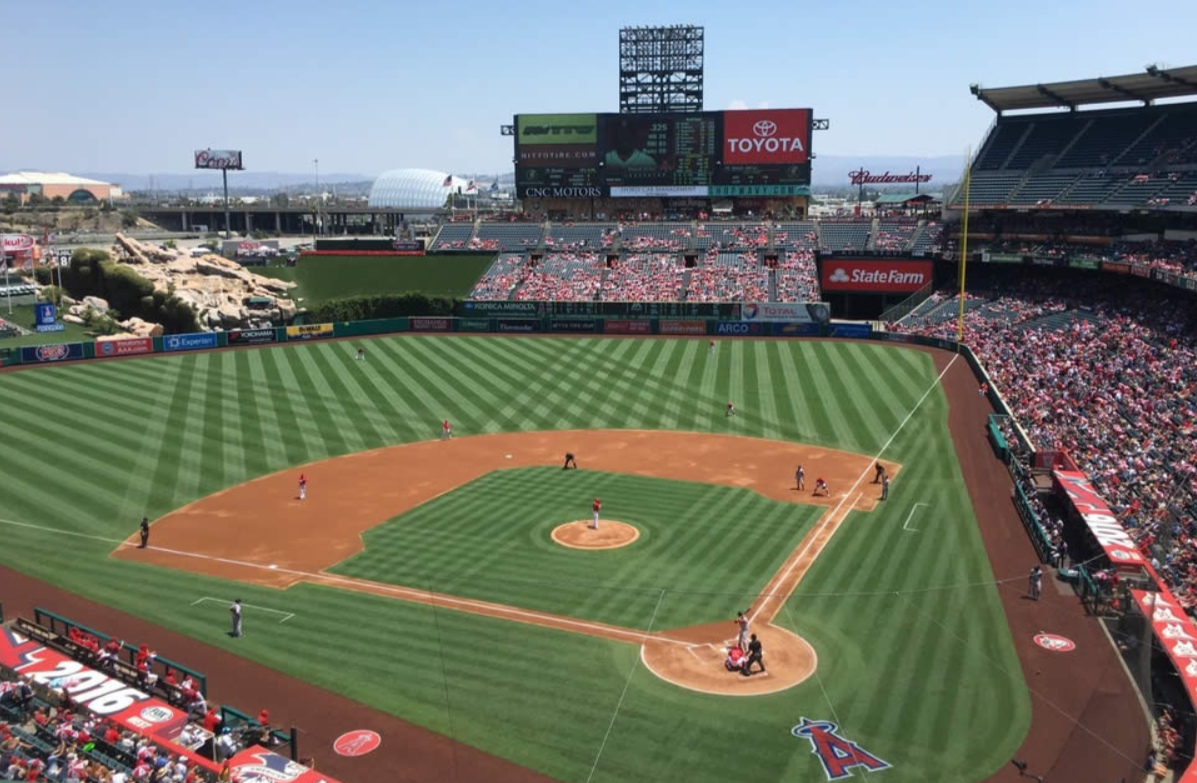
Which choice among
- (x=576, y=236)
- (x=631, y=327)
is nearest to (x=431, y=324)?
(x=631, y=327)

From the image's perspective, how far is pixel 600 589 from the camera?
1022 inches

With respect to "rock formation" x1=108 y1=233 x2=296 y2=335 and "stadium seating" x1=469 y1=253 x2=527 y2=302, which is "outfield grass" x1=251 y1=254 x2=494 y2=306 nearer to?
"stadium seating" x1=469 y1=253 x2=527 y2=302

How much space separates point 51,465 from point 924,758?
34.4 m

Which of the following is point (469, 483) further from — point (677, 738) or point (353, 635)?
point (677, 738)

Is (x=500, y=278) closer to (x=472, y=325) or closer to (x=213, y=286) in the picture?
(x=472, y=325)

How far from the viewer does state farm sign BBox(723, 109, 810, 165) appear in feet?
254

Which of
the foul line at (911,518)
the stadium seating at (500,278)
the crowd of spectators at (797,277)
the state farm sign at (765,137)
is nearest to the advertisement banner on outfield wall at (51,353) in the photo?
the stadium seating at (500,278)

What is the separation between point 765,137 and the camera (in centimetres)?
7806

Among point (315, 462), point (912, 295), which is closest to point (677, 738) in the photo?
point (315, 462)

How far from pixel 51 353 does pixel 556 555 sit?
41300mm

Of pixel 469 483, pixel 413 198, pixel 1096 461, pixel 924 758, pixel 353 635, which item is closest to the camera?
pixel 924 758

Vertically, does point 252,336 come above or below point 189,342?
above

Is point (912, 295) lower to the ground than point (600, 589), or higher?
higher

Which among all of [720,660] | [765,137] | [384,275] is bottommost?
[720,660]
